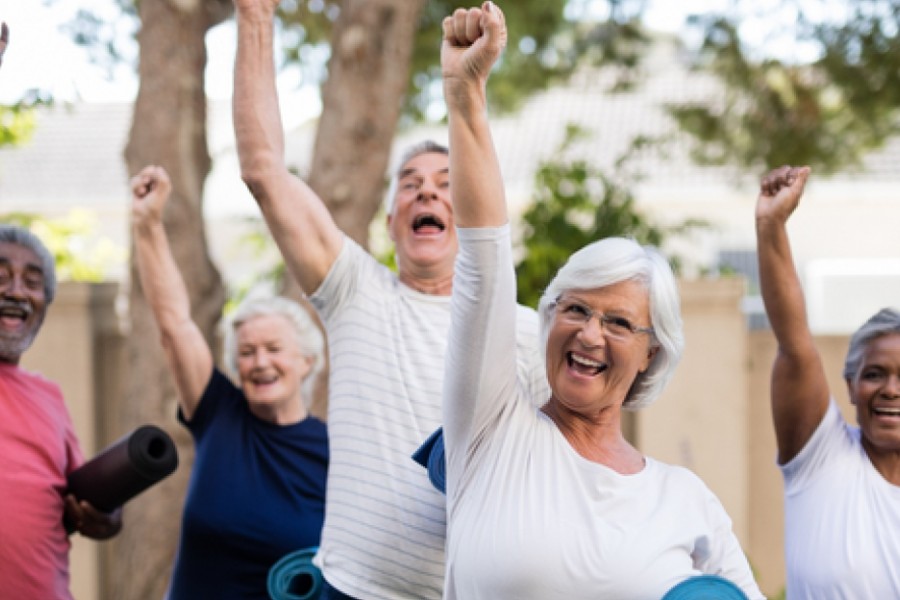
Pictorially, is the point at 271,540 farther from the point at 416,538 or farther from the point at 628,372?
the point at 628,372

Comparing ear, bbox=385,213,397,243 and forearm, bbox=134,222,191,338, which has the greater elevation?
ear, bbox=385,213,397,243

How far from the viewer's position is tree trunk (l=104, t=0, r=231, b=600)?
527cm

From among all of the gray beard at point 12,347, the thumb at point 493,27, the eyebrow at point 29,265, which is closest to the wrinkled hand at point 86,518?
the gray beard at point 12,347

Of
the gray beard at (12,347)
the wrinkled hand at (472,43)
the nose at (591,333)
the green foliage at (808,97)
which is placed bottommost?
the gray beard at (12,347)

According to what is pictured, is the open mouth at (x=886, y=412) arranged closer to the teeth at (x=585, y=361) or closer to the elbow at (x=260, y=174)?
the teeth at (x=585, y=361)

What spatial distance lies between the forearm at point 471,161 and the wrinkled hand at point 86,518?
71.3 inches

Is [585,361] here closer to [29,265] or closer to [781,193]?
[781,193]

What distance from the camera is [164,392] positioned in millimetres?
5320

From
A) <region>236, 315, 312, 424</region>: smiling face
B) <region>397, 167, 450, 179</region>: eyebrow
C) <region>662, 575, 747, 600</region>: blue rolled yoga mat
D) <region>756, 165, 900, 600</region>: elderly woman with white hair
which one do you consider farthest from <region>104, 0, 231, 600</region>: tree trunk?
<region>662, 575, 747, 600</region>: blue rolled yoga mat

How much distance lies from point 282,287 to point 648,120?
15.8m

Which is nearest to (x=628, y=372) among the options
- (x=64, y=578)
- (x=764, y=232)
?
(x=764, y=232)

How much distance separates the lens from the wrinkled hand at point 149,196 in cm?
357

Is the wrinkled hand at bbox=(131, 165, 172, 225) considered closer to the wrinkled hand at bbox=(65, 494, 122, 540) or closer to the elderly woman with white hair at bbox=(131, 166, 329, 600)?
the elderly woman with white hair at bbox=(131, 166, 329, 600)

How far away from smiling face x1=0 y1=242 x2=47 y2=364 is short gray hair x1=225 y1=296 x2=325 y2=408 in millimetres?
591
